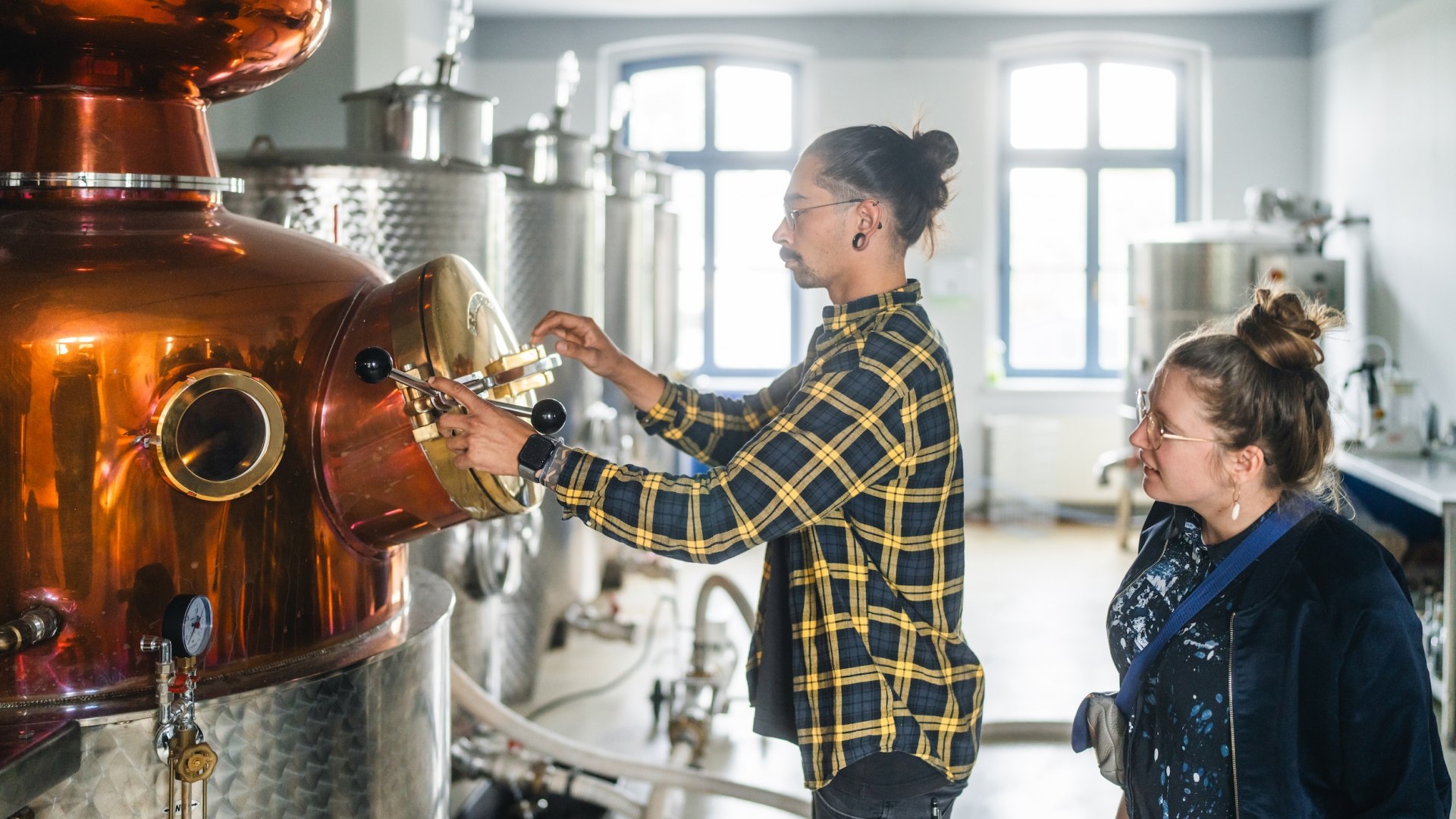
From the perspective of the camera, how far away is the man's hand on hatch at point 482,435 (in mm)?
1536

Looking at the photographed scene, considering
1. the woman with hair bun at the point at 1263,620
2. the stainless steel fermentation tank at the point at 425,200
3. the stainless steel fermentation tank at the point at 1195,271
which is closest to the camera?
the woman with hair bun at the point at 1263,620

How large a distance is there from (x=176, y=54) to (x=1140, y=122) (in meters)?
8.38

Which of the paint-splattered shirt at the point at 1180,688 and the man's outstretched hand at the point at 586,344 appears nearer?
the paint-splattered shirt at the point at 1180,688

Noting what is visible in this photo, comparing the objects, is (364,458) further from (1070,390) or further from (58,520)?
(1070,390)

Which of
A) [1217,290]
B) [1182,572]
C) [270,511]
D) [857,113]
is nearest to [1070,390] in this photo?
[1217,290]

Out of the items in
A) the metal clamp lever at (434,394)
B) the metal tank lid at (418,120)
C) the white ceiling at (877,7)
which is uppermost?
the white ceiling at (877,7)

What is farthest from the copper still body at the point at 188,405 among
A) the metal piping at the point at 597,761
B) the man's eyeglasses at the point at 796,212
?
the metal piping at the point at 597,761

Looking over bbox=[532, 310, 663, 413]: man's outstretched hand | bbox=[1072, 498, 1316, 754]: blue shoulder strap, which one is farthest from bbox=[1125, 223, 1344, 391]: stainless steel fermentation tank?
bbox=[1072, 498, 1316, 754]: blue shoulder strap

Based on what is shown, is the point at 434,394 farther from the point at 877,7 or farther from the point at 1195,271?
the point at 877,7

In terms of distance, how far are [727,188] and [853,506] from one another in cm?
762

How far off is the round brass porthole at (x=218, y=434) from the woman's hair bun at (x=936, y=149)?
3.22ft

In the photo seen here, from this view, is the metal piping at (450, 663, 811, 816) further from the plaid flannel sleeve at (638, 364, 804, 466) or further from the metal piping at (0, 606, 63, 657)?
the metal piping at (0, 606, 63, 657)

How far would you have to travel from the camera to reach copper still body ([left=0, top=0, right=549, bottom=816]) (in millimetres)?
1345

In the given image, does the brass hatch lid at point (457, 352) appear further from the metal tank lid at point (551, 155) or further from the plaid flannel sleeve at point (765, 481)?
the metal tank lid at point (551, 155)
